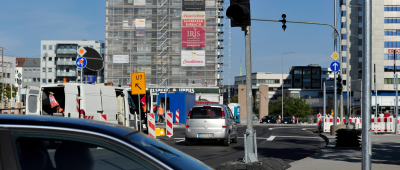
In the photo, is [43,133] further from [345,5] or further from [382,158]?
[345,5]

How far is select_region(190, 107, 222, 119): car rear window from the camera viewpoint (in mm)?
16953

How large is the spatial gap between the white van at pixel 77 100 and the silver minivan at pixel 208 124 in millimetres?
3111

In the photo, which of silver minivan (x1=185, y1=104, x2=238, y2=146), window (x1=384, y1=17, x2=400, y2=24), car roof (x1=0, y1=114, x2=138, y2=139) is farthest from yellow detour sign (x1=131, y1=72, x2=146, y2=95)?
window (x1=384, y1=17, x2=400, y2=24)

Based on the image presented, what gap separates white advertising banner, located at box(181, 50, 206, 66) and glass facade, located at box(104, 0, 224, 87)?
78 cm

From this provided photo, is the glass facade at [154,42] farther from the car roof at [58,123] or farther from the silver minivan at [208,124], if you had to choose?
the car roof at [58,123]

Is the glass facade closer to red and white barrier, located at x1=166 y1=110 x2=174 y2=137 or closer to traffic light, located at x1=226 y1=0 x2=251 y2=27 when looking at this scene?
red and white barrier, located at x1=166 y1=110 x2=174 y2=137

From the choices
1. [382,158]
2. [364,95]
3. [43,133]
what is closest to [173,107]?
[382,158]

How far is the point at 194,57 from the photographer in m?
66.8

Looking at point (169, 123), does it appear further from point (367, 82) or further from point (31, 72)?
point (31, 72)

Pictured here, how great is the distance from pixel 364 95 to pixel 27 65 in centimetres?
14328

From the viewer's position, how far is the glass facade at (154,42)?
218 feet

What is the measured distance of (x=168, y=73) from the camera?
68312 mm

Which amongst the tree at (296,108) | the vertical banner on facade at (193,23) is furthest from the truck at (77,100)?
Answer: the tree at (296,108)

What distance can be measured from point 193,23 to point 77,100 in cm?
5105
